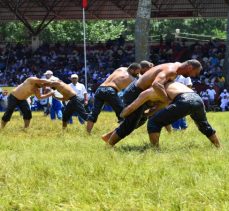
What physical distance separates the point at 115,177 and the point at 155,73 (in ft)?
8.85

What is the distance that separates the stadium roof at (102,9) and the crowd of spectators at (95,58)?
5.20 ft

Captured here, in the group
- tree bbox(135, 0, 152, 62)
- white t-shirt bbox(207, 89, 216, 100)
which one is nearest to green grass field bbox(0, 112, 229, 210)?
tree bbox(135, 0, 152, 62)

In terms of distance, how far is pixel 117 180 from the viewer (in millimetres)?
5559

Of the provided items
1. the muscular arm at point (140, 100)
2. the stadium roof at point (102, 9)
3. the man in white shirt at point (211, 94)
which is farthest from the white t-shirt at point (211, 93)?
the muscular arm at point (140, 100)

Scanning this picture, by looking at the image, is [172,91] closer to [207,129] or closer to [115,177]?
[207,129]

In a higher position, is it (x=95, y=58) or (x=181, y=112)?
(x=181, y=112)

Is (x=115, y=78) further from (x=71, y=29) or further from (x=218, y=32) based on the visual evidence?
(x=218, y=32)

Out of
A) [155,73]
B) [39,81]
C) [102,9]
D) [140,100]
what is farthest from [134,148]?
[102,9]

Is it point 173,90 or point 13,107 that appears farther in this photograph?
point 13,107

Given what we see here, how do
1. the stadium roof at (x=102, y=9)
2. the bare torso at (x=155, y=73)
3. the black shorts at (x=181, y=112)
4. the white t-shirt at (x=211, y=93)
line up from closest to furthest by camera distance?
the black shorts at (x=181, y=112), the bare torso at (x=155, y=73), the white t-shirt at (x=211, y=93), the stadium roof at (x=102, y=9)

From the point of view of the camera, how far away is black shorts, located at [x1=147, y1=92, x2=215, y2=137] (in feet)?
24.7

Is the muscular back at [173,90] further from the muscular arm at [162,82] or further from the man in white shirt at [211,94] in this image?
the man in white shirt at [211,94]

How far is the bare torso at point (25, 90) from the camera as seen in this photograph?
11.4 m

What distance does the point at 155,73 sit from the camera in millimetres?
8031
